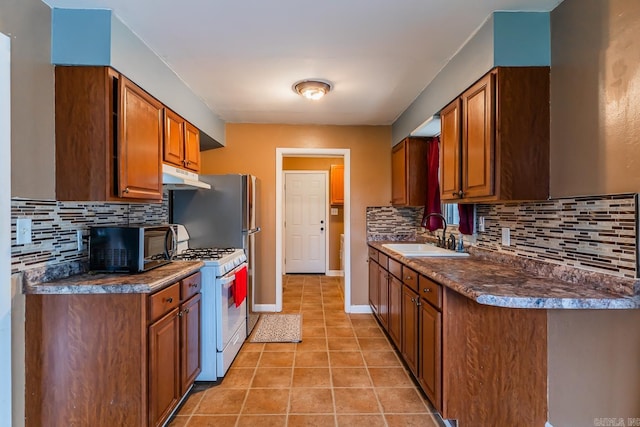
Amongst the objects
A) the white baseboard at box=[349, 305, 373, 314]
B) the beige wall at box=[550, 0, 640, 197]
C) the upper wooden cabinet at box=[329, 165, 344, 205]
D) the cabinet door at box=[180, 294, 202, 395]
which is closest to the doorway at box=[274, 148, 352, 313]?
the white baseboard at box=[349, 305, 373, 314]

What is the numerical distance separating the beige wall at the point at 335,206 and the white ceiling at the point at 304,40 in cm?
293

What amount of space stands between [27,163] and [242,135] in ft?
7.83

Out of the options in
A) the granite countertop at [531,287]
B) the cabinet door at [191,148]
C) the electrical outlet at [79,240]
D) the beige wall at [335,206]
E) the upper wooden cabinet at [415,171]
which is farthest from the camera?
the beige wall at [335,206]

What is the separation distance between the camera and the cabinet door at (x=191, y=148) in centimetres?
273

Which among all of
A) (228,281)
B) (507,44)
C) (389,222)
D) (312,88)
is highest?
(312,88)

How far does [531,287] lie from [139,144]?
2248mm

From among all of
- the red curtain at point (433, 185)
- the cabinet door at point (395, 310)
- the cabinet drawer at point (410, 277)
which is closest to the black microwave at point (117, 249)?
the cabinet drawer at point (410, 277)

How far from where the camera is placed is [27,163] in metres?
1.55

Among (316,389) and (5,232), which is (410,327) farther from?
(5,232)

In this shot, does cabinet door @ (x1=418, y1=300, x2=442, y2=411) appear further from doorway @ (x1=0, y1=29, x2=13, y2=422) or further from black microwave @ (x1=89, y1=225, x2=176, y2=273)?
doorway @ (x1=0, y1=29, x2=13, y2=422)

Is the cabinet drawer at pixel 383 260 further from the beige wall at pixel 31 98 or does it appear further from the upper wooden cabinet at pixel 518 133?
the beige wall at pixel 31 98

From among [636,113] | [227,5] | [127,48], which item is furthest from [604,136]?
[127,48]

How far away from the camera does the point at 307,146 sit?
380 centimetres

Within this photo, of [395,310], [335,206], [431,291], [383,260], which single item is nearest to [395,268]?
[395,310]
